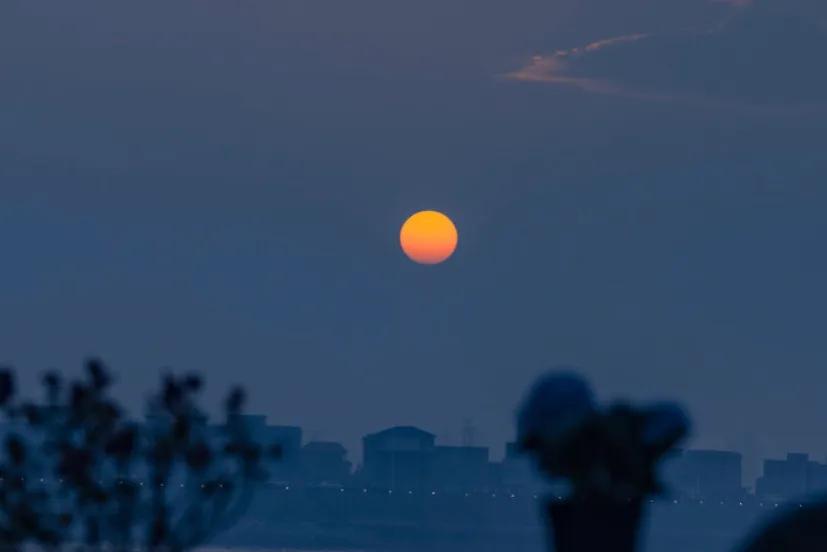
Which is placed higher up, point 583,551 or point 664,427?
point 664,427

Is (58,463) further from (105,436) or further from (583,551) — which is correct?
(583,551)

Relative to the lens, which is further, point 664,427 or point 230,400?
point 230,400

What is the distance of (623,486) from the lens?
929 inches

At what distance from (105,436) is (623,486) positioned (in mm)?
8552

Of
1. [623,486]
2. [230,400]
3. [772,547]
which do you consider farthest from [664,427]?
[230,400]

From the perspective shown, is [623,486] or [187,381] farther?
[187,381]

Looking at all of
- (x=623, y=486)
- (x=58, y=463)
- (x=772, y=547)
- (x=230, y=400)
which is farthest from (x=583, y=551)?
(x=58, y=463)

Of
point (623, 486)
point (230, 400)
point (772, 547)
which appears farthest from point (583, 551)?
point (230, 400)

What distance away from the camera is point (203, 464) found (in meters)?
28.3

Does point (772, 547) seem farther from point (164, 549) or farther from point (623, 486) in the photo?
point (164, 549)

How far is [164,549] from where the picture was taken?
28.2 metres

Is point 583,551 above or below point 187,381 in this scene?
below

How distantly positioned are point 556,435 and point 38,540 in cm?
888

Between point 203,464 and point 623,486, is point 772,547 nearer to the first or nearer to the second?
point 623,486
